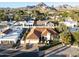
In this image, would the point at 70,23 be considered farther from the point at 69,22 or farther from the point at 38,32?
the point at 38,32

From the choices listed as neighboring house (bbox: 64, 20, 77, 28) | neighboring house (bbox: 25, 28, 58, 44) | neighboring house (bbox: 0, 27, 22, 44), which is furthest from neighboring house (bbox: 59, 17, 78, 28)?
neighboring house (bbox: 0, 27, 22, 44)

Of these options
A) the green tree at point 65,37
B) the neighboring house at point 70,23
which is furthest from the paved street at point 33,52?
the neighboring house at point 70,23

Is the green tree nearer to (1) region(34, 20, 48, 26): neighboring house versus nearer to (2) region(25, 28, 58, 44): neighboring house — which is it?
(2) region(25, 28, 58, 44): neighboring house

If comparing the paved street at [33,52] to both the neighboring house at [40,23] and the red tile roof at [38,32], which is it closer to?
the red tile roof at [38,32]

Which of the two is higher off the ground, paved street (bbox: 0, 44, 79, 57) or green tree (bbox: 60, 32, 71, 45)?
green tree (bbox: 60, 32, 71, 45)

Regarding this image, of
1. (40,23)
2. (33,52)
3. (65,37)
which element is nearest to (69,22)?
(65,37)

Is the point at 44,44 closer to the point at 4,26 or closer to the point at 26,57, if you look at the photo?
the point at 26,57

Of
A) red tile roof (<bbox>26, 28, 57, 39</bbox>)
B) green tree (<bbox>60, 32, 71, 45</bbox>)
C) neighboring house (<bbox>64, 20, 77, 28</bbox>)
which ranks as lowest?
green tree (<bbox>60, 32, 71, 45</bbox>)

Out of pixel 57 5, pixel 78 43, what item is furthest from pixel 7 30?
pixel 78 43
